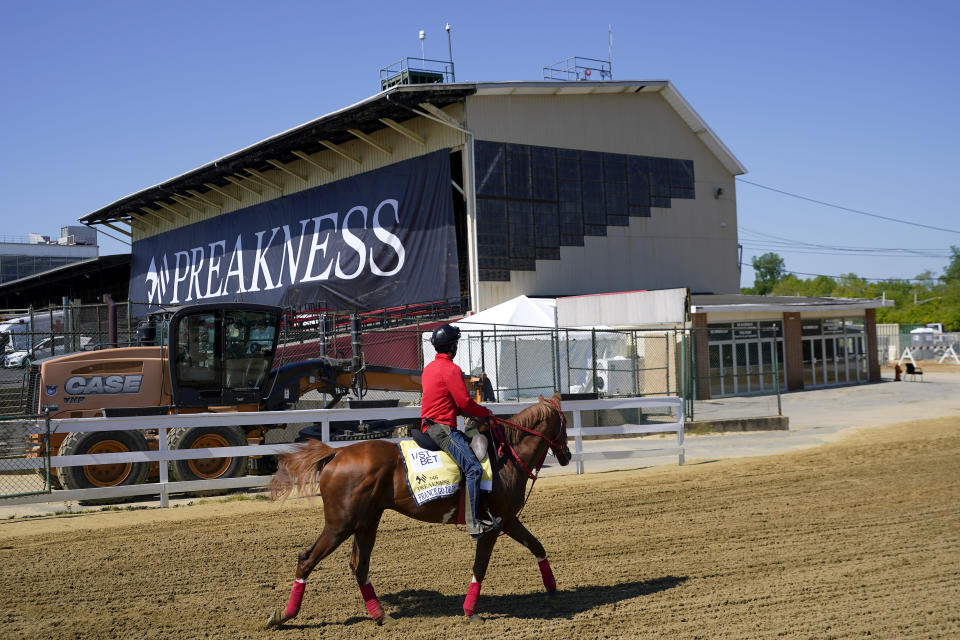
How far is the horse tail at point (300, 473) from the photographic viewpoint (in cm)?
721

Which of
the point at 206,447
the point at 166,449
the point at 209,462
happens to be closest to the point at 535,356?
the point at 209,462

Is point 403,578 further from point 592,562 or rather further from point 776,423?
point 776,423

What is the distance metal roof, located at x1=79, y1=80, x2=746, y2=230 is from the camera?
32.3 m

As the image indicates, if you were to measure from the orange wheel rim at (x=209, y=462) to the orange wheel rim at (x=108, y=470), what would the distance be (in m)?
1.00

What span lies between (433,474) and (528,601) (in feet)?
4.93

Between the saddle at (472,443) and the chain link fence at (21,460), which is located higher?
the saddle at (472,443)

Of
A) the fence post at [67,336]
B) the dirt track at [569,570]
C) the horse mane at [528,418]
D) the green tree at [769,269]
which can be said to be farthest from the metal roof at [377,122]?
the green tree at [769,269]

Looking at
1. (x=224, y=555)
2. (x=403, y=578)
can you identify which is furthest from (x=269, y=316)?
(x=403, y=578)

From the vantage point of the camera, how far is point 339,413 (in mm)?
14172

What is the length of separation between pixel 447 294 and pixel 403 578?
25251 mm

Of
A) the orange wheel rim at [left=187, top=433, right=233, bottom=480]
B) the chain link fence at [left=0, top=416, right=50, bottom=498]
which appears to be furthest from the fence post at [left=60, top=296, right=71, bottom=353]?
the orange wheel rim at [left=187, top=433, right=233, bottom=480]

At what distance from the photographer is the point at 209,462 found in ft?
46.6

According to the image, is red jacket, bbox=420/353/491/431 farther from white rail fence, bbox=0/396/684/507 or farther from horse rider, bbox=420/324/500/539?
white rail fence, bbox=0/396/684/507

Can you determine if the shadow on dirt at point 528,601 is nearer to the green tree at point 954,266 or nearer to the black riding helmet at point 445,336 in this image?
the black riding helmet at point 445,336
